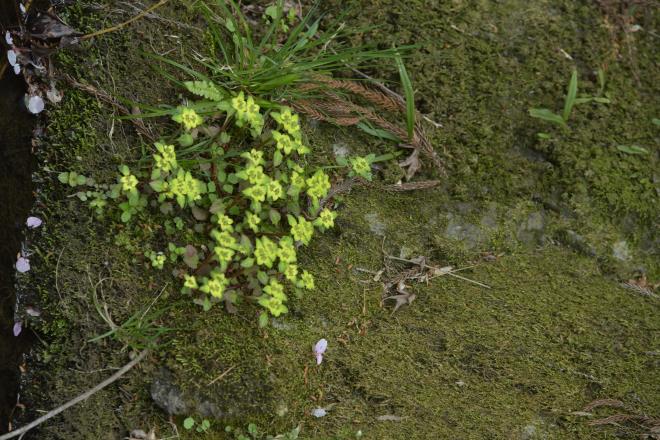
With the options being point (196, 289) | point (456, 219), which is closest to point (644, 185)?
point (456, 219)

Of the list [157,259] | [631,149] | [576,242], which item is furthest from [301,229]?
[631,149]

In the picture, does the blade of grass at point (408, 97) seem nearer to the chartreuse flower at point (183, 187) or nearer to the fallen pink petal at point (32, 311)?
the chartreuse flower at point (183, 187)

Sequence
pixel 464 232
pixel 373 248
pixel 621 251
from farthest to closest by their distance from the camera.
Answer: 1. pixel 621 251
2. pixel 464 232
3. pixel 373 248

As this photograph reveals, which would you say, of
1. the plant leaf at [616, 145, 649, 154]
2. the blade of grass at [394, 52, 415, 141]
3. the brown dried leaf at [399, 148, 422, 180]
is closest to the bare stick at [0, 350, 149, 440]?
the brown dried leaf at [399, 148, 422, 180]

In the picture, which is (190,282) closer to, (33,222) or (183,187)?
(183,187)

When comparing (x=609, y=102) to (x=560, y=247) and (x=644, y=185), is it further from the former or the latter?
(x=560, y=247)

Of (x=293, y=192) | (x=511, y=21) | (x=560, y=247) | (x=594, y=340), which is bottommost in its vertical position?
(x=594, y=340)
